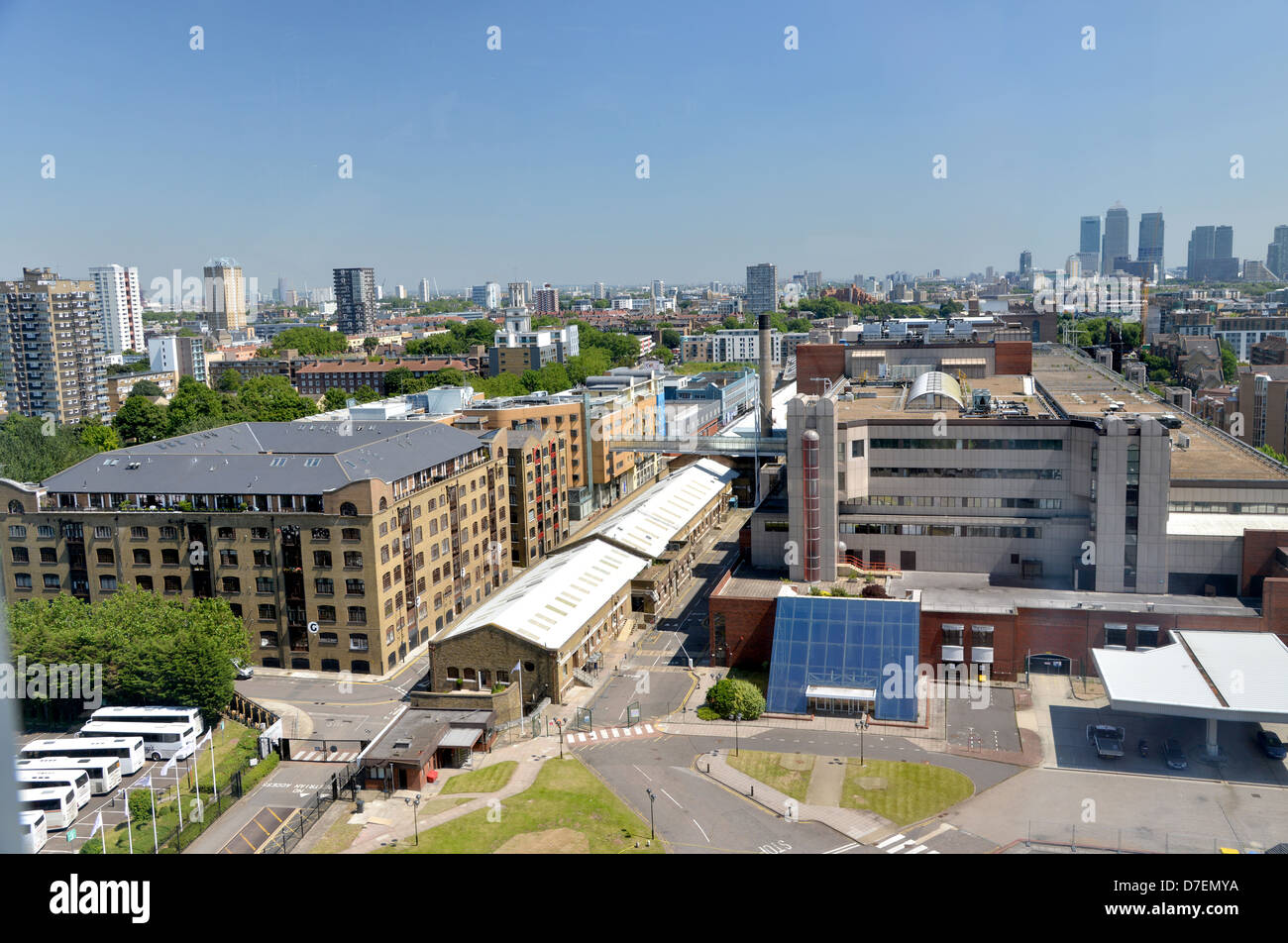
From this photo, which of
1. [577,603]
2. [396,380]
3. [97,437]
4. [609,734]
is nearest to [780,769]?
[609,734]

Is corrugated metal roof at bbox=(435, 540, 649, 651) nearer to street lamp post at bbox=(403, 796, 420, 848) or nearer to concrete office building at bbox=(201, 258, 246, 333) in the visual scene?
street lamp post at bbox=(403, 796, 420, 848)

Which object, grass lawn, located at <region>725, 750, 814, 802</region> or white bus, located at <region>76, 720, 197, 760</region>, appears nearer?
grass lawn, located at <region>725, 750, 814, 802</region>

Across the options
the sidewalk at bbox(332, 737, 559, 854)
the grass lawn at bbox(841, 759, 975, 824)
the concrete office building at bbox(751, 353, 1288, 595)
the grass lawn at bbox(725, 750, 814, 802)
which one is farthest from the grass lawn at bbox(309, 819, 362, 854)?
the concrete office building at bbox(751, 353, 1288, 595)

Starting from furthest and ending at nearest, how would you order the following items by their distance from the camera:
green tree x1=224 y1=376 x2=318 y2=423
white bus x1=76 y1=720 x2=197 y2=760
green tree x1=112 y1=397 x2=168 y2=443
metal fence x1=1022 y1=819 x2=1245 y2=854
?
1. green tree x1=224 y1=376 x2=318 y2=423
2. green tree x1=112 y1=397 x2=168 y2=443
3. white bus x1=76 y1=720 x2=197 y2=760
4. metal fence x1=1022 y1=819 x2=1245 y2=854

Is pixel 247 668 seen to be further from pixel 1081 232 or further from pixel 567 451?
pixel 1081 232

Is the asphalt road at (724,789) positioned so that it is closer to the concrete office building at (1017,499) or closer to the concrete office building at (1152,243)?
the concrete office building at (1017,499)

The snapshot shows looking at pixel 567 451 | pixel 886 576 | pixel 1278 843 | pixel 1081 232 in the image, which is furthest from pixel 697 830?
pixel 1081 232
